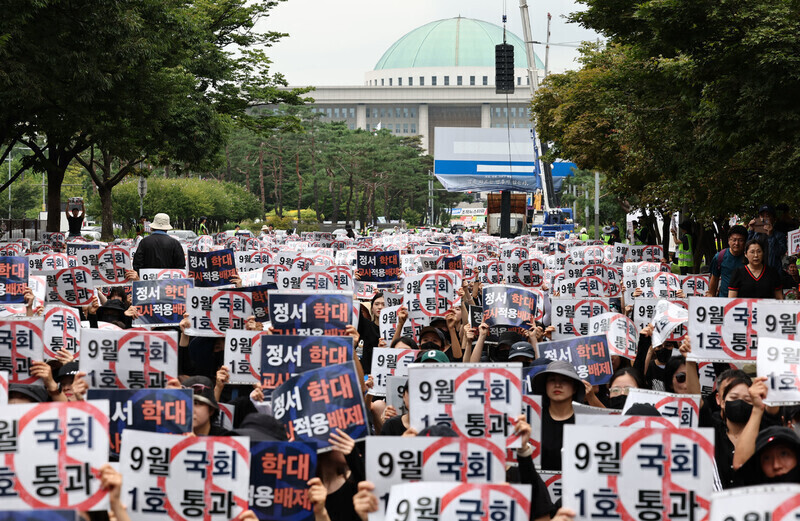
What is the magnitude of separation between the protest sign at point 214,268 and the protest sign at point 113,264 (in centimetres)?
208

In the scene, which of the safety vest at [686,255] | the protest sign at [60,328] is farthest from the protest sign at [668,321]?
the safety vest at [686,255]

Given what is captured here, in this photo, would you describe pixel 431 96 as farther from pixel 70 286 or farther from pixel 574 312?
pixel 574 312

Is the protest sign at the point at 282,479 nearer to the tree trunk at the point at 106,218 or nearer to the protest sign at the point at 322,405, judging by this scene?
the protest sign at the point at 322,405

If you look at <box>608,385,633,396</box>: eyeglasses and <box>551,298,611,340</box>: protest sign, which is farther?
<box>551,298,611,340</box>: protest sign

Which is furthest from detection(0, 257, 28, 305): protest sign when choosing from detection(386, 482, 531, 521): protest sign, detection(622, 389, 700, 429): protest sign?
detection(386, 482, 531, 521): protest sign

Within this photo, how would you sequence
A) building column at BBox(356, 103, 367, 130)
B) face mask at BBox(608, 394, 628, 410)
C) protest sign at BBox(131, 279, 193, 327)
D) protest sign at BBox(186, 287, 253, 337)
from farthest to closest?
building column at BBox(356, 103, 367, 130) < protest sign at BBox(131, 279, 193, 327) < protest sign at BBox(186, 287, 253, 337) < face mask at BBox(608, 394, 628, 410)

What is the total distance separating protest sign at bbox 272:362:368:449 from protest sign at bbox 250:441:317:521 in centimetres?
54

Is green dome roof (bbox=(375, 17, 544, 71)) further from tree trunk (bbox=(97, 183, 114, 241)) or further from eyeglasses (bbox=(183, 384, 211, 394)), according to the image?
eyeglasses (bbox=(183, 384, 211, 394))

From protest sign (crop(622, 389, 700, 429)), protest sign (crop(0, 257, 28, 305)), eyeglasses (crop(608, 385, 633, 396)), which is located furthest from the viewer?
protest sign (crop(0, 257, 28, 305))

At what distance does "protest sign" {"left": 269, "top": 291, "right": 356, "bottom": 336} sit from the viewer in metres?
8.56

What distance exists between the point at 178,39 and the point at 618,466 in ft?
83.4

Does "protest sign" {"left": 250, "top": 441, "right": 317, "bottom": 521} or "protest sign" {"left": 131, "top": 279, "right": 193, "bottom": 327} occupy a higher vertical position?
"protest sign" {"left": 131, "top": 279, "right": 193, "bottom": 327}

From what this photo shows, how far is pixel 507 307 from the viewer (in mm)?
10234

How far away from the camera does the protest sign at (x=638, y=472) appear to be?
16.3 ft
